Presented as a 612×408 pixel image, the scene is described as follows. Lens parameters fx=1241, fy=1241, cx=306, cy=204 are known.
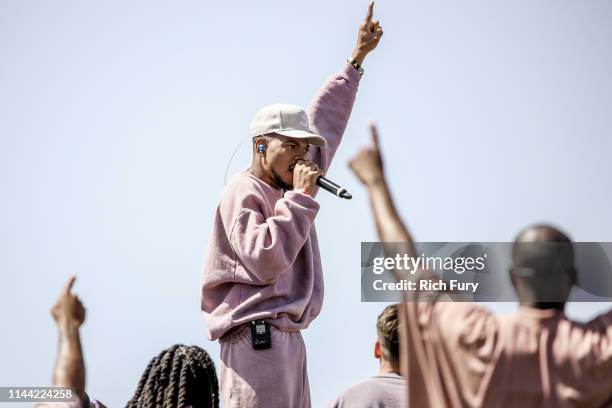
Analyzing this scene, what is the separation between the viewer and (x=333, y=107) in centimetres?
856

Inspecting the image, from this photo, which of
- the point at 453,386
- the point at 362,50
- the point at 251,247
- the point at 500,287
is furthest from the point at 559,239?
the point at 362,50

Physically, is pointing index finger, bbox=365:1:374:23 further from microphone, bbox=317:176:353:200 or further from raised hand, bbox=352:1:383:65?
microphone, bbox=317:176:353:200

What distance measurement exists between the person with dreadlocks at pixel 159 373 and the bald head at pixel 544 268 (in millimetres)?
1868

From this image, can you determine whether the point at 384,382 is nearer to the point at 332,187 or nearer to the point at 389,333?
the point at 389,333

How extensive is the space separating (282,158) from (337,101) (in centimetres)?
108

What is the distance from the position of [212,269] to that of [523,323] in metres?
3.10

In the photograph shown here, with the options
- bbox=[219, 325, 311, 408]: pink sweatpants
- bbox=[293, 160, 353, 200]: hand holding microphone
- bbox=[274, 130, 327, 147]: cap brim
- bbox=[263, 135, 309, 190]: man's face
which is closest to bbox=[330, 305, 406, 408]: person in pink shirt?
bbox=[219, 325, 311, 408]: pink sweatpants

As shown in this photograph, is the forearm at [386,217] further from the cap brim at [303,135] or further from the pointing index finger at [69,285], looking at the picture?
the cap brim at [303,135]

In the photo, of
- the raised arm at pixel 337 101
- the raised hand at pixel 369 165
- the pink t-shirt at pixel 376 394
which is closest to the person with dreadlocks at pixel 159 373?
the pink t-shirt at pixel 376 394

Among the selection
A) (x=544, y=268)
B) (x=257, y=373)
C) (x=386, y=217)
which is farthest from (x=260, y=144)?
(x=544, y=268)

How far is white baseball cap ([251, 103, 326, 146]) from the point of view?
770cm

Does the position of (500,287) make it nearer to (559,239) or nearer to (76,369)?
(559,239)

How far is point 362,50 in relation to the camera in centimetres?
877

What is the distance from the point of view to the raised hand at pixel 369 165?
15.3 feet
